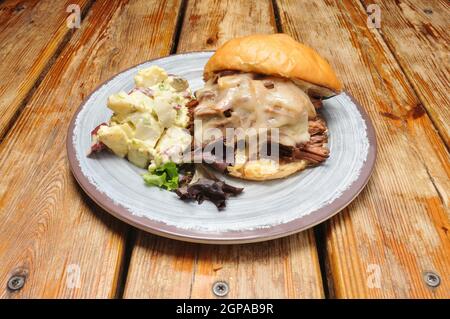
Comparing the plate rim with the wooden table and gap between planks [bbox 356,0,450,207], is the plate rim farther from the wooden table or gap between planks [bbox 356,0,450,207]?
gap between planks [bbox 356,0,450,207]

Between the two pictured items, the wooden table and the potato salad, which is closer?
the wooden table

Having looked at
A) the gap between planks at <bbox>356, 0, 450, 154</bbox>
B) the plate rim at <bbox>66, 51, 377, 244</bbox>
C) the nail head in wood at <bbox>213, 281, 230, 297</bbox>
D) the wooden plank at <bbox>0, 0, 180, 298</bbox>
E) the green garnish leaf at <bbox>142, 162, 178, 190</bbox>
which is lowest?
the wooden plank at <bbox>0, 0, 180, 298</bbox>

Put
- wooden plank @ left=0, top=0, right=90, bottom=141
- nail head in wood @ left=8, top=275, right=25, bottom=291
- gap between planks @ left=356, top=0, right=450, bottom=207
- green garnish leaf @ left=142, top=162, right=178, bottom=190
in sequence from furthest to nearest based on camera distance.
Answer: wooden plank @ left=0, top=0, right=90, bottom=141, gap between planks @ left=356, top=0, right=450, bottom=207, green garnish leaf @ left=142, top=162, right=178, bottom=190, nail head in wood @ left=8, top=275, right=25, bottom=291

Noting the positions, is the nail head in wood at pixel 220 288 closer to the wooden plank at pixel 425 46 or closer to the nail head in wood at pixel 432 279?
the nail head in wood at pixel 432 279

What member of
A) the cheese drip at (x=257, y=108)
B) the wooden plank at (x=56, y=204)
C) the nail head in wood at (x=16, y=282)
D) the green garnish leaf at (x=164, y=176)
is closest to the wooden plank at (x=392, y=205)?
the cheese drip at (x=257, y=108)

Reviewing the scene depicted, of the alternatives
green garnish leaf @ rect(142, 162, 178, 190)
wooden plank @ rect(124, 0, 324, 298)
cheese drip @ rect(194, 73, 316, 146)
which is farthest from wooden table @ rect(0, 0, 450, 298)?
cheese drip @ rect(194, 73, 316, 146)

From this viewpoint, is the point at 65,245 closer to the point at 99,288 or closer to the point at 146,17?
the point at 99,288

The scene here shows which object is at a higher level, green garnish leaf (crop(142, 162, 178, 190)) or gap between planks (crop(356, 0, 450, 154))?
green garnish leaf (crop(142, 162, 178, 190))
